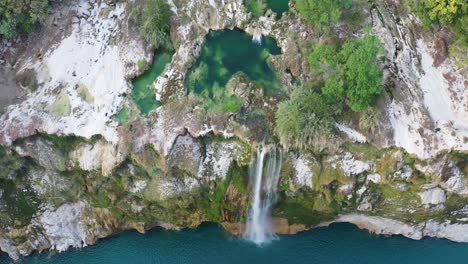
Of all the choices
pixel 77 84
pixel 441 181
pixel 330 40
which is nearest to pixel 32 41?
pixel 77 84

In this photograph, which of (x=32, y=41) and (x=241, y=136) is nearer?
(x=241, y=136)

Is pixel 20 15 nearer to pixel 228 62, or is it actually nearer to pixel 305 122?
pixel 228 62

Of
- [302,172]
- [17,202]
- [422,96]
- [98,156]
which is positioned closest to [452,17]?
[422,96]

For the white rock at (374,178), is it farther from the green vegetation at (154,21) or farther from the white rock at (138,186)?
the green vegetation at (154,21)

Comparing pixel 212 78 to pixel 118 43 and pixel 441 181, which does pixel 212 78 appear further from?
pixel 441 181

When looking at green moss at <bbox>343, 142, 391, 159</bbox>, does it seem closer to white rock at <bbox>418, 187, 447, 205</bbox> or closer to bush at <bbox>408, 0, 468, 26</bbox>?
white rock at <bbox>418, 187, 447, 205</bbox>

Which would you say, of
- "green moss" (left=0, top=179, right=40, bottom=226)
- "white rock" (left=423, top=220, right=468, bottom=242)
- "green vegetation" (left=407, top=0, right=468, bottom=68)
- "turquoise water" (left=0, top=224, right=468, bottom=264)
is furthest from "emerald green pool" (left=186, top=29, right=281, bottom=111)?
"white rock" (left=423, top=220, right=468, bottom=242)

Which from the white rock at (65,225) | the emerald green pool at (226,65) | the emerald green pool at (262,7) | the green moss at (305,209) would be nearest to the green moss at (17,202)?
the white rock at (65,225)
